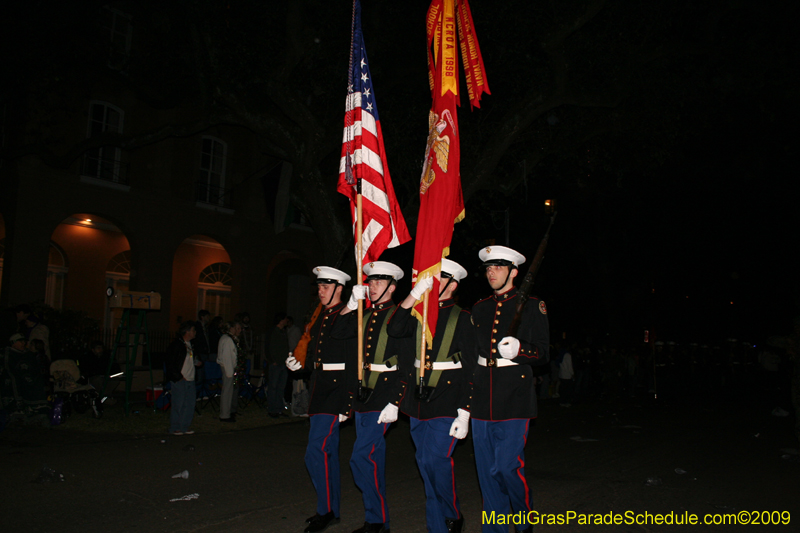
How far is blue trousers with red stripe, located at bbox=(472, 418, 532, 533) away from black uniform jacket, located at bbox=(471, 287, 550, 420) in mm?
112

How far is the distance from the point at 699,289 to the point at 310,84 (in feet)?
107

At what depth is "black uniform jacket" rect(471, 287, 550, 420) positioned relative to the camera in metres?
4.82

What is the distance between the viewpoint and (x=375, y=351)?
5.42 metres

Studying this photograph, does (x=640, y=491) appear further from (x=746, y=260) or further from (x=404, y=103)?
(x=746, y=260)

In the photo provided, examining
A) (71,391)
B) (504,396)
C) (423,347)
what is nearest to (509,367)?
(504,396)

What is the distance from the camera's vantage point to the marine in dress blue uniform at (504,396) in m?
4.71

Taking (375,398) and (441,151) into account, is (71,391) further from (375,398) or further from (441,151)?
(441,151)

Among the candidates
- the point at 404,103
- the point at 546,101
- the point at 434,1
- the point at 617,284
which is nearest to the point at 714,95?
the point at 546,101

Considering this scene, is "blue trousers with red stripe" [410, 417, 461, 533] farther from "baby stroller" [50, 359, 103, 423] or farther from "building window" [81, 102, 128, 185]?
"building window" [81, 102, 128, 185]

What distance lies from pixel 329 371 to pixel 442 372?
1054mm

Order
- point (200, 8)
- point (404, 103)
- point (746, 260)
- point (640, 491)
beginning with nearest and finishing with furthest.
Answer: point (640, 491), point (200, 8), point (404, 103), point (746, 260)

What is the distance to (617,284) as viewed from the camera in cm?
3225

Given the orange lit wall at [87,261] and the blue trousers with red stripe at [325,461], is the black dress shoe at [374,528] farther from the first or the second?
the orange lit wall at [87,261]

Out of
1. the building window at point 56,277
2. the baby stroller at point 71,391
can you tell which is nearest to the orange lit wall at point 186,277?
the building window at point 56,277
